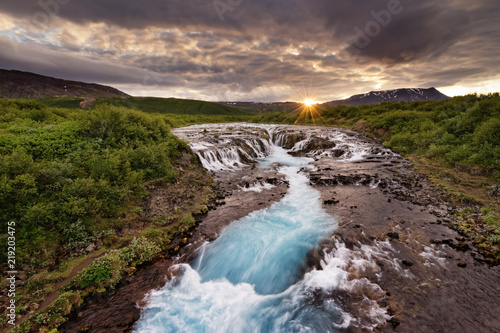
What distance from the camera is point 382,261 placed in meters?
8.41

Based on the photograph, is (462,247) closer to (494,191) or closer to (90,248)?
(494,191)

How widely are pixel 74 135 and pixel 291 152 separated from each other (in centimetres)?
2531

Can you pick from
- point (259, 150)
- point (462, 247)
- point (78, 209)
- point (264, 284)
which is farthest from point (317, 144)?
point (78, 209)

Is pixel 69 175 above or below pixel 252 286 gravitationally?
above

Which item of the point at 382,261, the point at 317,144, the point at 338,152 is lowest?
the point at 382,261

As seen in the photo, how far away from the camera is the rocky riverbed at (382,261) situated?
6.21m

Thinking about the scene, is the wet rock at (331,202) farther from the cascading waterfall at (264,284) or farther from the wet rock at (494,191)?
the wet rock at (494,191)

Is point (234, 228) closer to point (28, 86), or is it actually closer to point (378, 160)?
point (378, 160)

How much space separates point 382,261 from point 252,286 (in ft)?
18.2

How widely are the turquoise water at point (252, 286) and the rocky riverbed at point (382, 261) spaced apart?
0.48m

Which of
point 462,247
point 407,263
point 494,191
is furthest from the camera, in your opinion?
point 494,191
